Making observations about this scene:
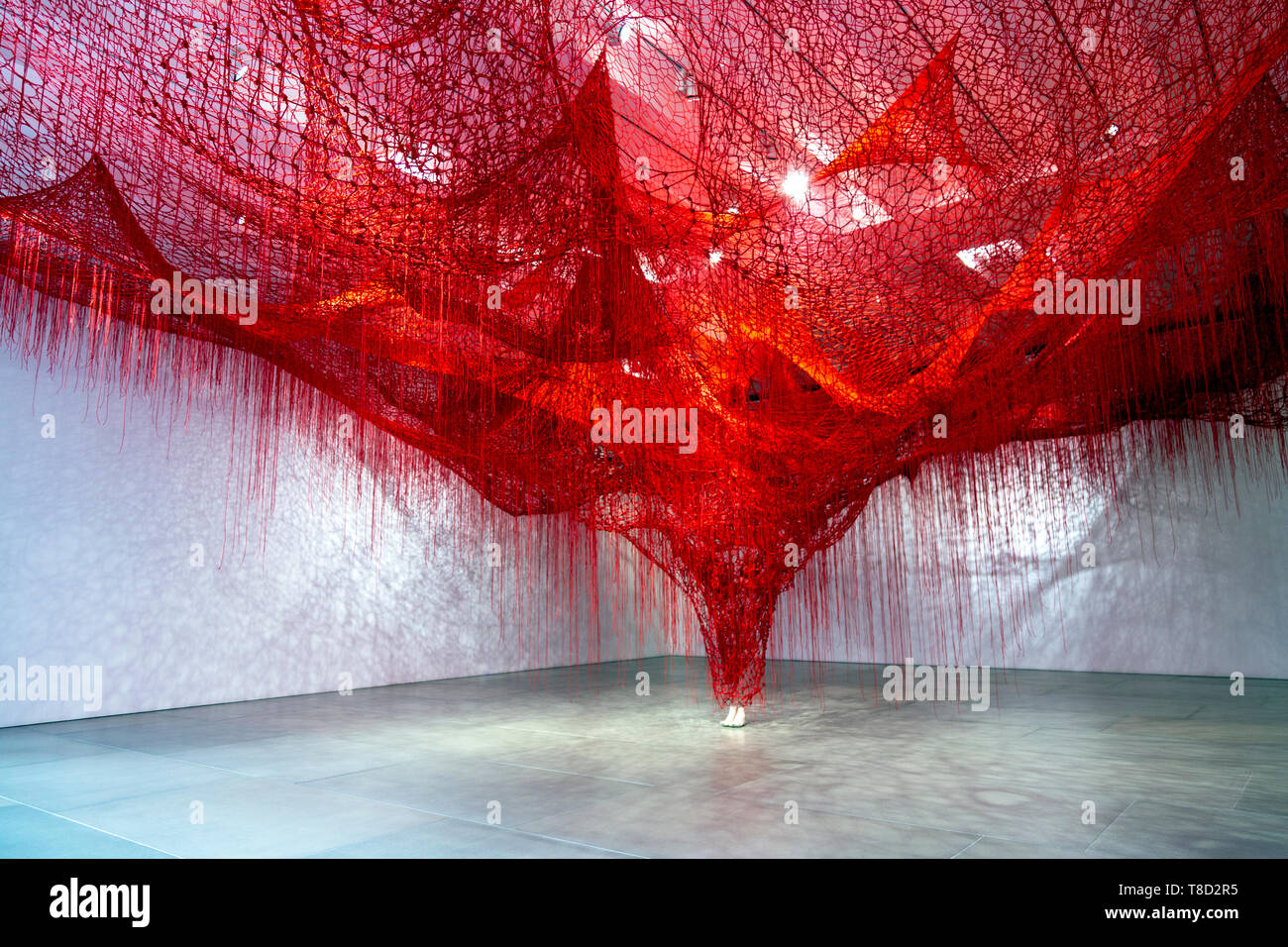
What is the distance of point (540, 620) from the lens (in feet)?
36.4

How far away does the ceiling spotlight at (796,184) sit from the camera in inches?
134

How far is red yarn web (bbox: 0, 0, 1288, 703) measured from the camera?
3039 mm

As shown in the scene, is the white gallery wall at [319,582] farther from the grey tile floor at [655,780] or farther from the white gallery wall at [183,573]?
the grey tile floor at [655,780]

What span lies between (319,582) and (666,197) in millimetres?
6184

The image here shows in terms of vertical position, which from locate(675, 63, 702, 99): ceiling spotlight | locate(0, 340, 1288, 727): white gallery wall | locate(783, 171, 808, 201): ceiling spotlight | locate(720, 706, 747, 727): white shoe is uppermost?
locate(675, 63, 702, 99): ceiling spotlight

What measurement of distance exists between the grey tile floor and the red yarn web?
173 centimetres

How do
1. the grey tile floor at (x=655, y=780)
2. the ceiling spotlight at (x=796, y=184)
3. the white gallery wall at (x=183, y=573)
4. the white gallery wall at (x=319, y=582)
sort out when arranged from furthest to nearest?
the white gallery wall at (x=319, y=582), the white gallery wall at (x=183, y=573), the ceiling spotlight at (x=796, y=184), the grey tile floor at (x=655, y=780)

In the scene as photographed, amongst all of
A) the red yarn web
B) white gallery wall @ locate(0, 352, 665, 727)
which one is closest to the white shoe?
white gallery wall @ locate(0, 352, 665, 727)

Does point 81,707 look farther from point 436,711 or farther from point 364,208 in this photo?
point 364,208

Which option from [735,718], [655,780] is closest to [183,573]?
[735,718]

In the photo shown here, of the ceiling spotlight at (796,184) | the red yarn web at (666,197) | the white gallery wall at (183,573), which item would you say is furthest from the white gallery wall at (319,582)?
the ceiling spotlight at (796,184)

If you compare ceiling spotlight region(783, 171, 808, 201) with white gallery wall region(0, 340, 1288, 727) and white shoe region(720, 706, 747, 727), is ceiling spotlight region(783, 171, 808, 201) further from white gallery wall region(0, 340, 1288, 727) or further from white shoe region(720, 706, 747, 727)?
white shoe region(720, 706, 747, 727)

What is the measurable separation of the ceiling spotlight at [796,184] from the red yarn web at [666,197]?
1 cm
